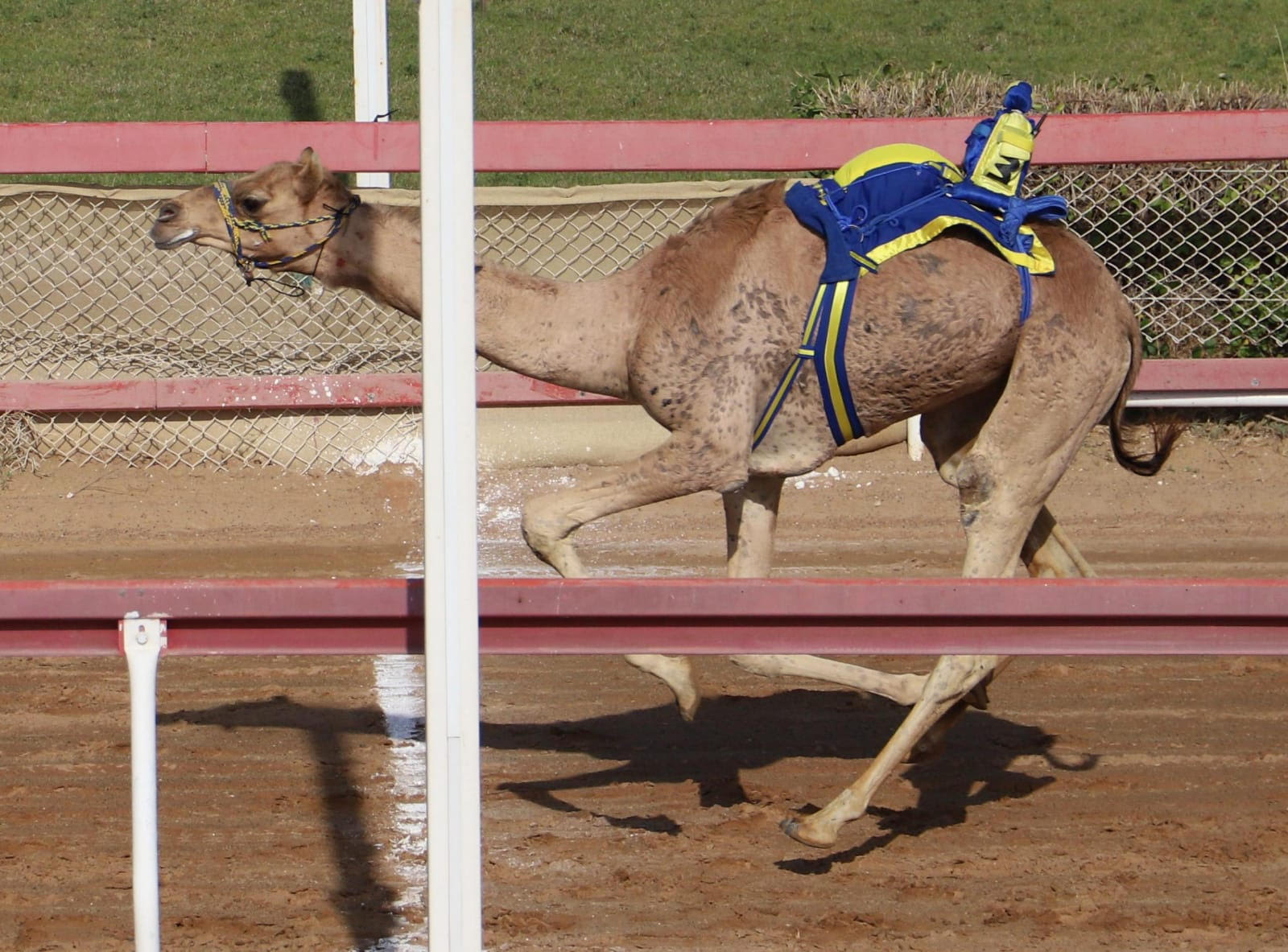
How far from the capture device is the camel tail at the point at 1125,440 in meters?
4.99

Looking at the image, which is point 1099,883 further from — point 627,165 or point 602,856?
point 627,165

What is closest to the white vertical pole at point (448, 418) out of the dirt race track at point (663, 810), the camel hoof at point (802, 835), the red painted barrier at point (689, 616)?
the red painted barrier at point (689, 616)

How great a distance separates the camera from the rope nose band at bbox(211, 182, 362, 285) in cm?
464

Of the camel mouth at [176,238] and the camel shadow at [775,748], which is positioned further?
the camel shadow at [775,748]

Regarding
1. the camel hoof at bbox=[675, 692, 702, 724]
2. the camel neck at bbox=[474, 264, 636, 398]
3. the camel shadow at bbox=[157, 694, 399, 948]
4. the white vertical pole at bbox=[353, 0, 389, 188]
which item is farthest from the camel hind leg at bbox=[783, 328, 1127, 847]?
the white vertical pole at bbox=[353, 0, 389, 188]

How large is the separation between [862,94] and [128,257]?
4.64 metres

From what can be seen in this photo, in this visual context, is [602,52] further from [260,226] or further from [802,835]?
[802,835]

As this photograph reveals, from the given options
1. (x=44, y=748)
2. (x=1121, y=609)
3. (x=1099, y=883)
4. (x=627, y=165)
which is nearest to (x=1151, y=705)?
(x=1099, y=883)

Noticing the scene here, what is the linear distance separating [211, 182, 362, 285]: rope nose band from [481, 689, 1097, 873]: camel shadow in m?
1.75

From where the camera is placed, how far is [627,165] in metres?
5.65

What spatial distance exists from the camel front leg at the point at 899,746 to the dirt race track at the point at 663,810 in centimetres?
14

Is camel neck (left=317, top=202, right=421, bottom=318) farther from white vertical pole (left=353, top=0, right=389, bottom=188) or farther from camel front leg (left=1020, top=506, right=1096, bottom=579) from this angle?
white vertical pole (left=353, top=0, right=389, bottom=188)

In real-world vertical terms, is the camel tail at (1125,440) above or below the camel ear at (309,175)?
below

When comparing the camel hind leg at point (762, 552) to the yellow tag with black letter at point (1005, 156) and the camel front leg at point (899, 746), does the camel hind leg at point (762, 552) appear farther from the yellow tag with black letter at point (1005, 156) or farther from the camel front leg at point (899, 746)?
the yellow tag with black letter at point (1005, 156)
